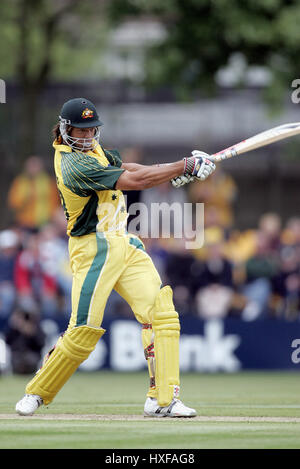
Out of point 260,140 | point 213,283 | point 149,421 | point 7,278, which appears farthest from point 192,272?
point 149,421

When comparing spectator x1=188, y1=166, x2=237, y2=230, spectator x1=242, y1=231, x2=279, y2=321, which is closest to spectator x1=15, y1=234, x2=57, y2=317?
spectator x1=242, y1=231, x2=279, y2=321

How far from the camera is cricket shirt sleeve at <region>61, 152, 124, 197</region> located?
800 centimetres

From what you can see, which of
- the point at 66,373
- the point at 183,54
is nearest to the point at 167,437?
the point at 66,373

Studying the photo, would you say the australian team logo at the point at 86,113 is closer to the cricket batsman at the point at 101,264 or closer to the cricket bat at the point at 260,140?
the cricket batsman at the point at 101,264

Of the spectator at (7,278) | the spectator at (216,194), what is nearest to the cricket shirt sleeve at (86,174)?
the spectator at (7,278)

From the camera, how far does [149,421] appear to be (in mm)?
7805

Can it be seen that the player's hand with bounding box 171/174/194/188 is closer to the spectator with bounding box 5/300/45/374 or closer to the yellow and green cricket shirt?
the yellow and green cricket shirt

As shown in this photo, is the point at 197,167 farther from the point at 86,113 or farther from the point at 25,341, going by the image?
the point at 25,341

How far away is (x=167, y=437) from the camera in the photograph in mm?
6859

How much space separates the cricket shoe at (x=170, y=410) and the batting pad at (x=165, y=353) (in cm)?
5

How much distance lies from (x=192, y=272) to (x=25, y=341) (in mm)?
2867

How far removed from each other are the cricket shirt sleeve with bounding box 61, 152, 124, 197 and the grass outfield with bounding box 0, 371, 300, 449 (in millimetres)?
1831

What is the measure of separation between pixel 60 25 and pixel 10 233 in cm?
834

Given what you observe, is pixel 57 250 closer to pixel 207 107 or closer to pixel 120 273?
pixel 207 107
